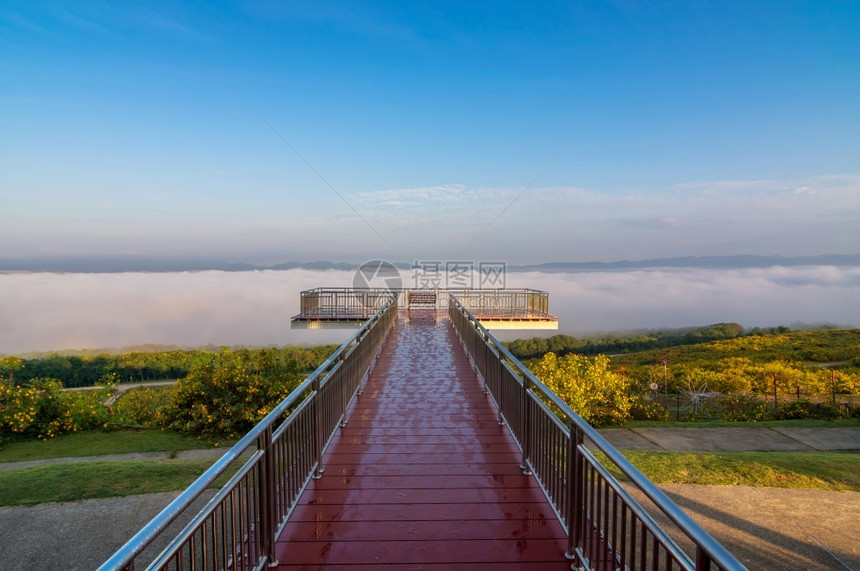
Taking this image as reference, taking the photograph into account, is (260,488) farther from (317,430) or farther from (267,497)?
(317,430)

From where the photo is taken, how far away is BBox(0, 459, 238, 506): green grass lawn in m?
7.16

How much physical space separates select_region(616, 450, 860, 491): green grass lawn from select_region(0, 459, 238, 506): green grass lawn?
7.40 meters

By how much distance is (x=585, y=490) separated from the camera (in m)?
3.17

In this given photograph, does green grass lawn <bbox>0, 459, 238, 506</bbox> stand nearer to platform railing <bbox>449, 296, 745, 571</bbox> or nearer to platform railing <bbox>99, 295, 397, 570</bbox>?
platform railing <bbox>99, 295, 397, 570</bbox>

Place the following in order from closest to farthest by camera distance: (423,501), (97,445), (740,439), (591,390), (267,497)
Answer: (267,497)
(423,501)
(97,445)
(740,439)
(591,390)

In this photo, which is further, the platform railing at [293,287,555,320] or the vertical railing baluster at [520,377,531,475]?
the platform railing at [293,287,555,320]

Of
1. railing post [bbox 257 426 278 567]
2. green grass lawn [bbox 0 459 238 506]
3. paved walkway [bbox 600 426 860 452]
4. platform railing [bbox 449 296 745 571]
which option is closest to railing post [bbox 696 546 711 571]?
platform railing [bbox 449 296 745 571]

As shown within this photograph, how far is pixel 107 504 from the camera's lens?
6.93m

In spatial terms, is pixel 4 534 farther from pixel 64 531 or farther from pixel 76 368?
pixel 76 368

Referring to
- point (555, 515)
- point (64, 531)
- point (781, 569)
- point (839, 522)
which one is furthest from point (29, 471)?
point (839, 522)

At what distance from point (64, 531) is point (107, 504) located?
2.67ft

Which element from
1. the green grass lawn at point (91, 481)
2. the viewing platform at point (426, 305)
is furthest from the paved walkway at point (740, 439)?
the green grass lawn at point (91, 481)

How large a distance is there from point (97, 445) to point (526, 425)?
12.9m

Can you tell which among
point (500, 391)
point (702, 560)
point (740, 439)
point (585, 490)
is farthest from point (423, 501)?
point (740, 439)
